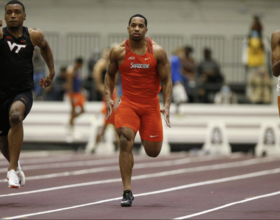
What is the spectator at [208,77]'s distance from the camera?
19.6 m

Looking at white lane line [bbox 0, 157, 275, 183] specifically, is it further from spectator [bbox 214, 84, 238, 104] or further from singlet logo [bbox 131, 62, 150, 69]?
spectator [bbox 214, 84, 238, 104]

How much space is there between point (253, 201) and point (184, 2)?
54.7 ft

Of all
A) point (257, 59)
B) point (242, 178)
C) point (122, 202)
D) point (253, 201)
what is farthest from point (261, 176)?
point (257, 59)

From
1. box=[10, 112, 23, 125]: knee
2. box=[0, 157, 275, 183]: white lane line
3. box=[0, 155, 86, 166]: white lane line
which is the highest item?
box=[10, 112, 23, 125]: knee

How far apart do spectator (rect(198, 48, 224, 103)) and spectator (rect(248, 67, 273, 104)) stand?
1229mm

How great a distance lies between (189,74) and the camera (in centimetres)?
1952

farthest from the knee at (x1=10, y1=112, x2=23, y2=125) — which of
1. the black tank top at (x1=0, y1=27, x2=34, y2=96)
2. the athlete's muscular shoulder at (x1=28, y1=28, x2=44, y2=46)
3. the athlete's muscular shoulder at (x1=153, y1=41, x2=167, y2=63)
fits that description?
the athlete's muscular shoulder at (x1=153, y1=41, x2=167, y2=63)

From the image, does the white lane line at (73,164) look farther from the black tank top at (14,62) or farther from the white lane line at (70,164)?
the black tank top at (14,62)

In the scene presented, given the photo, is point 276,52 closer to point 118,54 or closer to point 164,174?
point 118,54

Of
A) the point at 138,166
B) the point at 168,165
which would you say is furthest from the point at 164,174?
the point at 168,165

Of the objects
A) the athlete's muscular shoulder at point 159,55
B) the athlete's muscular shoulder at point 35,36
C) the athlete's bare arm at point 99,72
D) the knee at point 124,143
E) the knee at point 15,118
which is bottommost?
the knee at point 124,143

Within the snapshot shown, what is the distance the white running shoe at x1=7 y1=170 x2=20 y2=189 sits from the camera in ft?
23.3

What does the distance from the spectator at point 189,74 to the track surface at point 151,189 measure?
15.1 feet

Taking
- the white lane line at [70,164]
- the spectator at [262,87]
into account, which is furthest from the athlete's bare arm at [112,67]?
the spectator at [262,87]
